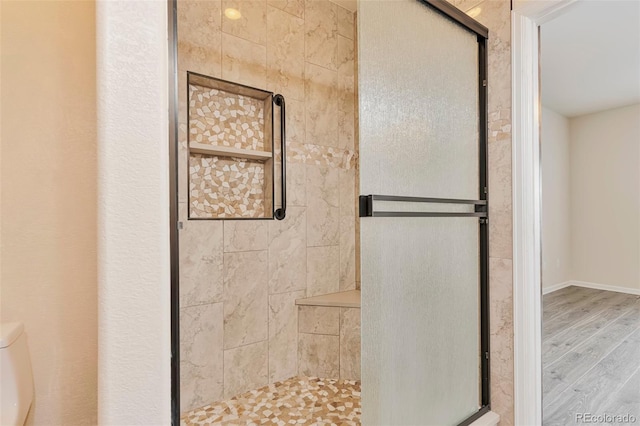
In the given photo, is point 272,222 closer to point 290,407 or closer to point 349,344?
point 349,344

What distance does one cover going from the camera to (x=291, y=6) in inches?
98.7

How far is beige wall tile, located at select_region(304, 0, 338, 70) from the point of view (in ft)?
8.55

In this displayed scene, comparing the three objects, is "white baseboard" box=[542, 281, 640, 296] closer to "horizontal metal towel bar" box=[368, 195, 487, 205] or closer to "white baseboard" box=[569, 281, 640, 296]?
"white baseboard" box=[569, 281, 640, 296]

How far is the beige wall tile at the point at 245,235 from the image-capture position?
218 centimetres

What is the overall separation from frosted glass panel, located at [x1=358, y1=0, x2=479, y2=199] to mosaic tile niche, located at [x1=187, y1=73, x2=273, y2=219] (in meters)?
1.22

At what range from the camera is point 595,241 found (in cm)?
516

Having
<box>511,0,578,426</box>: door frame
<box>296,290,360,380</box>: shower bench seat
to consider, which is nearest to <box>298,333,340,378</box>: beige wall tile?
<box>296,290,360,380</box>: shower bench seat

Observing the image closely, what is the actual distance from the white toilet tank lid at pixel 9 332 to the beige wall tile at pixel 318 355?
1798 millimetres

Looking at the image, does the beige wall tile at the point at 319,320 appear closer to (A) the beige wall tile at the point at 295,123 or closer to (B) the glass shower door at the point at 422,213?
(B) the glass shower door at the point at 422,213

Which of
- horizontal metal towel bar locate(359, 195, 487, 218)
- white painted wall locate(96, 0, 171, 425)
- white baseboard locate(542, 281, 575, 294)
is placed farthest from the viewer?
white baseboard locate(542, 281, 575, 294)

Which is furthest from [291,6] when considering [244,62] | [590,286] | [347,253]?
[590,286]

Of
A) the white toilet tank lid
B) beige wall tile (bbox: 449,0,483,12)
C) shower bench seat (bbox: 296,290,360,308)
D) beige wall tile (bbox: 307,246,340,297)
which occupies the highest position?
beige wall tile (bbox: 449,0,483,12)

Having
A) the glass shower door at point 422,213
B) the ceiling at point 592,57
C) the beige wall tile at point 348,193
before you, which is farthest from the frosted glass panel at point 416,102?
the beige wall tile at point 348,193

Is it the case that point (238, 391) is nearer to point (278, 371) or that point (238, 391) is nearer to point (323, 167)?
point (278, 371)
